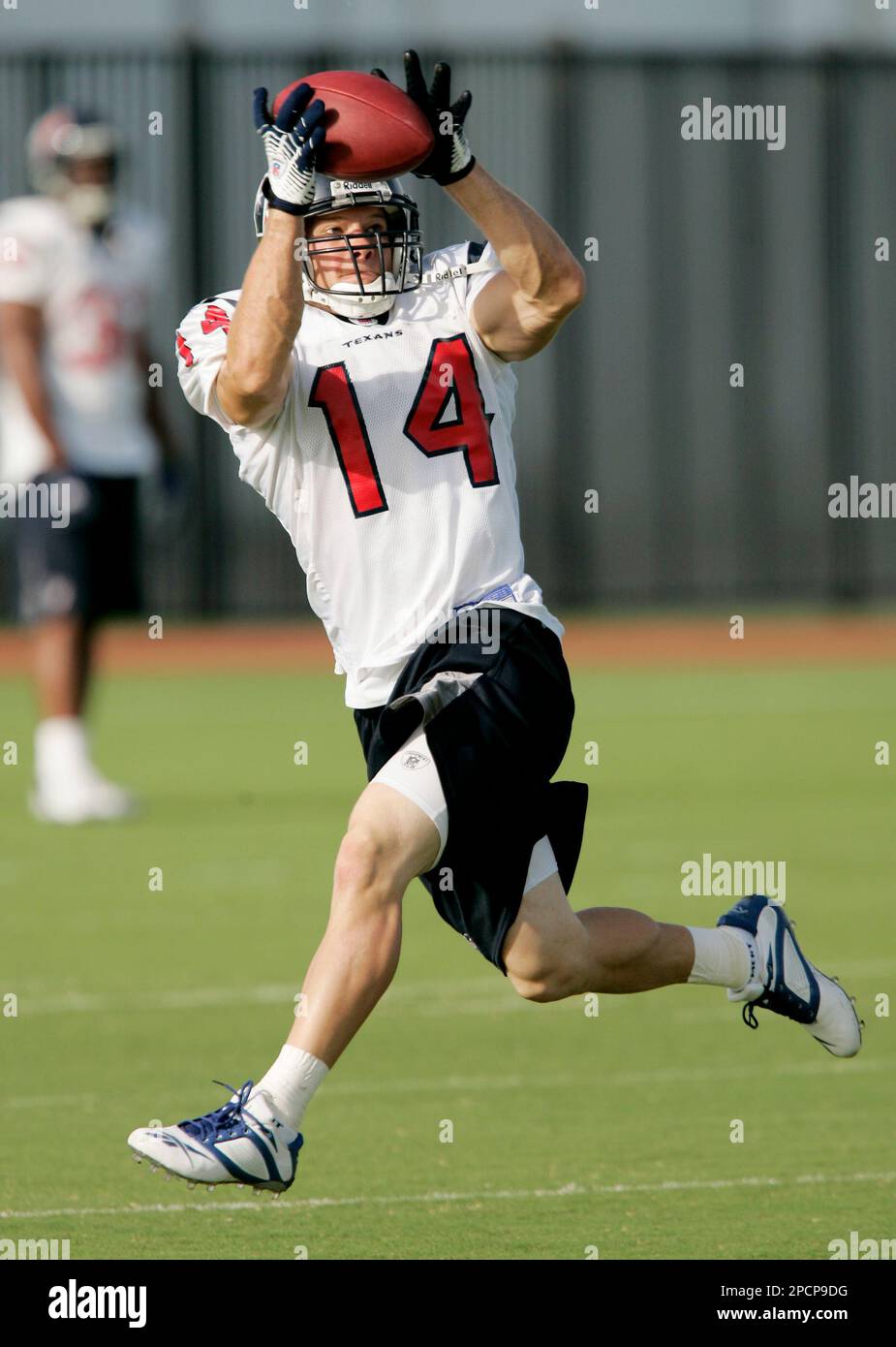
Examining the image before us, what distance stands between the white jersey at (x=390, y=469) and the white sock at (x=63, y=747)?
595 centimetres

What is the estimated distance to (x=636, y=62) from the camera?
23516 mm

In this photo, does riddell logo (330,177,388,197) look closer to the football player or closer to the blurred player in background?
the football player

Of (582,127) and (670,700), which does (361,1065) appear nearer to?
(670,700)

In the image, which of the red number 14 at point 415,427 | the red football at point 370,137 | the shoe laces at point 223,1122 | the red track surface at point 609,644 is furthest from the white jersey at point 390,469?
the red track surface at point 609,644

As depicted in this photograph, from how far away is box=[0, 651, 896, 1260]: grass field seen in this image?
205 inches

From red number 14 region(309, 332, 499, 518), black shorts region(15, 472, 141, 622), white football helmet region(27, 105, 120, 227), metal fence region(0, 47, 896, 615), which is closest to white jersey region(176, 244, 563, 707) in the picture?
red number 14 region(309, 332, 499, 518)

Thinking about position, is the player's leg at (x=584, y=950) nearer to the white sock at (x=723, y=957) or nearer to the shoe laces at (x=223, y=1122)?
the white sock at (x=723, y=957)

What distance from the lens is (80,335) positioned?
→ 1226 centimetres

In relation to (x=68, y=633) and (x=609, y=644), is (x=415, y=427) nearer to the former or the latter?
(x=68, y=633)

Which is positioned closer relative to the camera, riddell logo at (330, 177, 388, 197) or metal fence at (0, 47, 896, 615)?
riddell logo at (330, 177, 388, 197)

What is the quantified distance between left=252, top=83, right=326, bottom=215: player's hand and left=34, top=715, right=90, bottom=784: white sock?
6.46m

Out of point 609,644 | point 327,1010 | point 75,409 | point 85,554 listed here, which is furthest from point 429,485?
point 609,644

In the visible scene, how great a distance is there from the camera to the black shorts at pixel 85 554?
11.6 metres

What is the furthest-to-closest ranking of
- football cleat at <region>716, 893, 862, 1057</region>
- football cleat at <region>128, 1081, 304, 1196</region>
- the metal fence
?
the metal fence < football cleat at <region>716, 893, 862, 1057</region> < football cleat at <region>128, 1081, 304, 1196</region>
